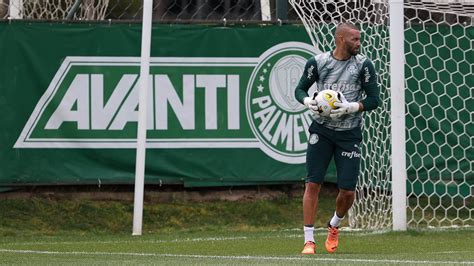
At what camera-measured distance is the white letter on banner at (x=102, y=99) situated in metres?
14.7

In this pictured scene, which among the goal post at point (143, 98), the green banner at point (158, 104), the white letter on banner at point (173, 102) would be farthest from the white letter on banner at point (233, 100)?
the goal post at point (143, 98)

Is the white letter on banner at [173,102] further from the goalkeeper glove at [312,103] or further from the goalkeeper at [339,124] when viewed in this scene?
the goalkeeper glove at [312,103]

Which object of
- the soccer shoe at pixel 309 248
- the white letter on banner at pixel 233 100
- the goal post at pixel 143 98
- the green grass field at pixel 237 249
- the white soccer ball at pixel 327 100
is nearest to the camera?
the green grass field at pixel 237 249

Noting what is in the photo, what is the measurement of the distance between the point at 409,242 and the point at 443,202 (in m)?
3.08

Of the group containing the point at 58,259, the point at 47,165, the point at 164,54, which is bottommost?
the point at 58,259

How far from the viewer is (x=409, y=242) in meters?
12.0

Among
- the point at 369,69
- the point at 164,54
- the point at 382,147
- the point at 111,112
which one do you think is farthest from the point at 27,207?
the point at 369,69

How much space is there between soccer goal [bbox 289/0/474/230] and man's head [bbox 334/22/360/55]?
325 centimetres

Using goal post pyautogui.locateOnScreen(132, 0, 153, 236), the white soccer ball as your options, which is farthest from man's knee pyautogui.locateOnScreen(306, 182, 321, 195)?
goal post pyautogui.locateOnScreen(132, 0, 153, 236)

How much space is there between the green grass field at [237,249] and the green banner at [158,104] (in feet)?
4.04

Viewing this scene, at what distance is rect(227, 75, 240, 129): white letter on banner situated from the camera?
49.2 ft

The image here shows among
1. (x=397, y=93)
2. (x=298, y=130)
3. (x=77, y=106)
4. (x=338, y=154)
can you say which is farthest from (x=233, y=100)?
(x=338, y=154)

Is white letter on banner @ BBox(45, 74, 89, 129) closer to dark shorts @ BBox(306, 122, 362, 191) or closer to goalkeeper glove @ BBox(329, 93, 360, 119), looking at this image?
dark shorts @ BBox(306, 122, 362, 191)

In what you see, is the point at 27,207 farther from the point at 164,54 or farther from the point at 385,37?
the point at 385,37
